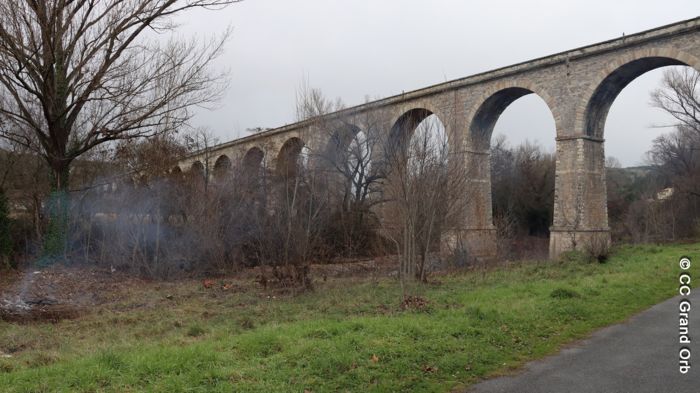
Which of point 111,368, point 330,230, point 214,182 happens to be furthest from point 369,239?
point 111,368

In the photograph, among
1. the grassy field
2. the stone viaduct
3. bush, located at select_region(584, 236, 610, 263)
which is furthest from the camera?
the stone viaduct

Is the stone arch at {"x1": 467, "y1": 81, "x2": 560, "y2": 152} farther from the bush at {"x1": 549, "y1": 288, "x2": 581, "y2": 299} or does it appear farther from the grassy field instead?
the bush at {"x1": 549, "y1": 288, "x2": 581, "y2": 299}

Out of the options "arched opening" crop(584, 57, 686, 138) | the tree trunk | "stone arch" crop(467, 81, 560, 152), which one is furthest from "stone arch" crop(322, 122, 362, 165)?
the tree trunk

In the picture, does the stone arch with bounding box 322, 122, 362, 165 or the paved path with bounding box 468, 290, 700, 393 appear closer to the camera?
the paved path with bounding box 468, 290, 700, 393

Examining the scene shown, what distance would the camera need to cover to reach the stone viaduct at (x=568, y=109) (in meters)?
18.2

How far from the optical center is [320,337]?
603 cm

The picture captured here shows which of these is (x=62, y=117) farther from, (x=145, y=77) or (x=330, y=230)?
(x=330, y=230)

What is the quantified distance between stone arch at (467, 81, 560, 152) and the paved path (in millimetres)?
16920

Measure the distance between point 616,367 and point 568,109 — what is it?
16972 millimetres

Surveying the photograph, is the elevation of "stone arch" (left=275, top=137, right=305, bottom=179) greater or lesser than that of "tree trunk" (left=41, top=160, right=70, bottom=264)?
greater

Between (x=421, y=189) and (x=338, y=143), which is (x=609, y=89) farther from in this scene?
(x=421, y=189)

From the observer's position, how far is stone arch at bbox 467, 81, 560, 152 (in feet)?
73.7

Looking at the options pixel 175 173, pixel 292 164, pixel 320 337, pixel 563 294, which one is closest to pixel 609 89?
pixel 292 164

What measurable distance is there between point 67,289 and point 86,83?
497cm
